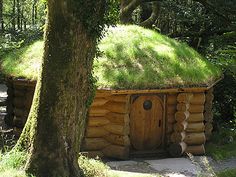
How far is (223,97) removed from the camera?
15.5m

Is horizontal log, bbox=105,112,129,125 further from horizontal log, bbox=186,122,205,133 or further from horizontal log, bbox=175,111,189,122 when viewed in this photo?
horizontal log, bbox=186,122,205,133

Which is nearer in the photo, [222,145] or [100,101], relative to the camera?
[100,101]

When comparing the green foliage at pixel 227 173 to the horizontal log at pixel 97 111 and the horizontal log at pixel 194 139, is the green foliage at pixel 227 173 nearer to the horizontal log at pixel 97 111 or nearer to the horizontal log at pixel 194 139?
the horizontal log at pixel 194 139

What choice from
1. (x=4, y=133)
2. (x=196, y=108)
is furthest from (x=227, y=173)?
(x=4, y=133)

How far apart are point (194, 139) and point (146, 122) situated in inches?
59.3

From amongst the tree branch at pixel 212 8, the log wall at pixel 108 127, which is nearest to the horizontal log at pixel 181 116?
the log wall at pixel 108 127

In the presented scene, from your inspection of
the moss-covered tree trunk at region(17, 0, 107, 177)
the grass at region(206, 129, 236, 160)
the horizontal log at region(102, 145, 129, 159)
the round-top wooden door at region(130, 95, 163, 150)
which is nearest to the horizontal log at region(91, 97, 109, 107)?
the round-top wooden door at region(130, 95, 163, 150)

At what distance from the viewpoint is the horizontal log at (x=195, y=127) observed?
464 inches

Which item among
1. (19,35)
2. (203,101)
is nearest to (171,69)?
(203,101)

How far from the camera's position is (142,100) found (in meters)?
11.2

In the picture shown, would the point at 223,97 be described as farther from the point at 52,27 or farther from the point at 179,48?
the point at 52,27

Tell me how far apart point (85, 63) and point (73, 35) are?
46 cm

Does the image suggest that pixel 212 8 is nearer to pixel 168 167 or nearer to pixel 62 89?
pixel 168 167

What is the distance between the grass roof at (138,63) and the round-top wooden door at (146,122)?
73cm
